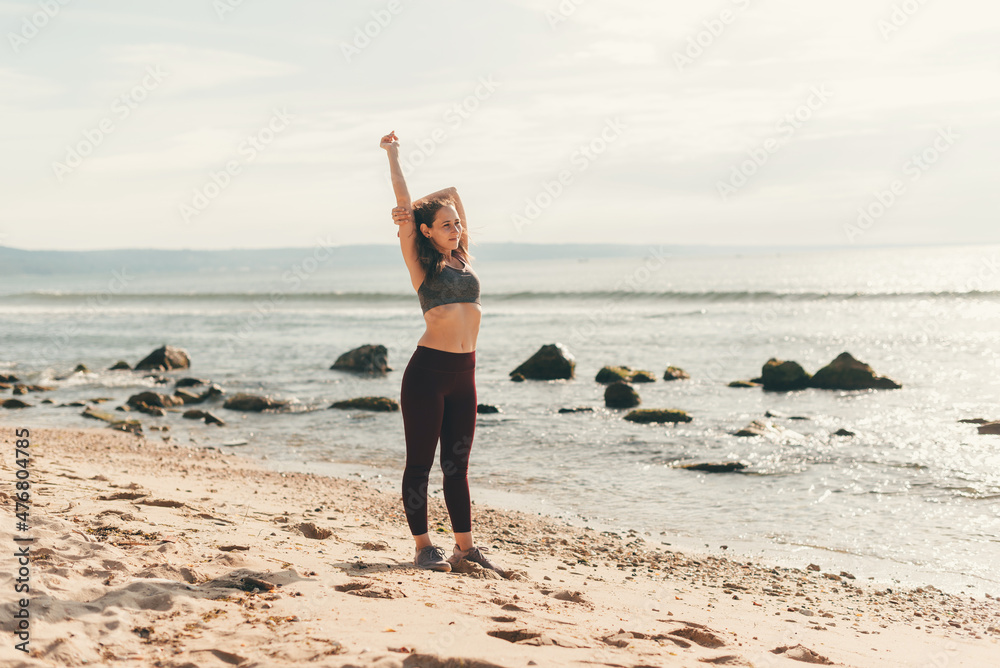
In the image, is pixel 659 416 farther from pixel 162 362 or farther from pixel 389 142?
pixel 162 362

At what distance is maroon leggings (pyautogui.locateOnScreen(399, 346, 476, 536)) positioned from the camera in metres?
4.82

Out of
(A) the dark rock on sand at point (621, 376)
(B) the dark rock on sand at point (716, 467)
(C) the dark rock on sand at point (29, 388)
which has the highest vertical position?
(A) the dark rock on sand at point (621, 376)

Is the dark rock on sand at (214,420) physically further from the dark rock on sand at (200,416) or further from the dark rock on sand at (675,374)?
the dark rock on sand at (675,374)

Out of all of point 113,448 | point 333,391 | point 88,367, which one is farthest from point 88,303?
point 113,448

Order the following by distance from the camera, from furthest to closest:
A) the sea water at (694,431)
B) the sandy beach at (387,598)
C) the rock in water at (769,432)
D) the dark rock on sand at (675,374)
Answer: the dark rock on sand at (675,374)
the rock in water at (769,432)
the sea water at (694,431)
the sandy beach at (387,598)

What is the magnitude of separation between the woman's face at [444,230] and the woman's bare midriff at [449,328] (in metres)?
0.41

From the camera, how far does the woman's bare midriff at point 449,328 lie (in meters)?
4.79

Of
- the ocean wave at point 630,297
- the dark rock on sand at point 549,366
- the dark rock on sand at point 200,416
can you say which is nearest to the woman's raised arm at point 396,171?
the dark rock on sand at point 200,416

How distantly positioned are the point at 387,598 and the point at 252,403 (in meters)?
11.8

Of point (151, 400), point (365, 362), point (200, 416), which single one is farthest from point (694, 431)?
point (365, 362)

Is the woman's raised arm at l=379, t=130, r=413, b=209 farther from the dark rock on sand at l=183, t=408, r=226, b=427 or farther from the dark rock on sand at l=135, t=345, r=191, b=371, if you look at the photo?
the dark rock on sand at l=135, t=345, r=191, b=371

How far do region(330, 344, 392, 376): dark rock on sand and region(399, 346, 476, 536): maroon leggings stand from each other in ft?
53.1

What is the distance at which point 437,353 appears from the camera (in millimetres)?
4805

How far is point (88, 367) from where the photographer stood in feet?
74.0
